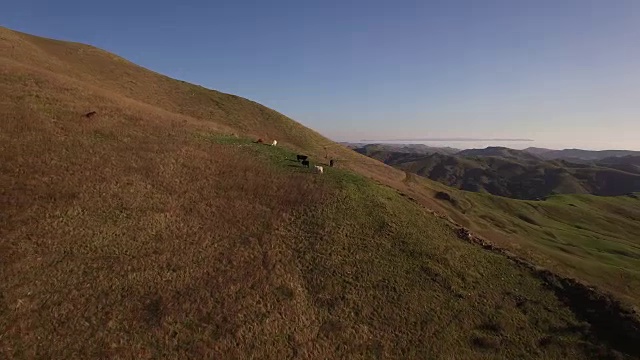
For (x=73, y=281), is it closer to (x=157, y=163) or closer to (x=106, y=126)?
(x=157, y=163)

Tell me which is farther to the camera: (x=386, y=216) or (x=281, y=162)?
(x=281, y=162)

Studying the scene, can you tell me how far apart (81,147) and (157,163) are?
6794 millimetres

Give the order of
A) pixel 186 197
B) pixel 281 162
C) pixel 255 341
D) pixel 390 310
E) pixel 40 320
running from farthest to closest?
pixel 281 162 → pixel 186 197 → pixel 390 310 → pixel 255 341 → pixel 40 320

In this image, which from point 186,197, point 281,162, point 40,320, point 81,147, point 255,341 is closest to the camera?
point 40,320

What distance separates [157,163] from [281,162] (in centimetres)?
1451

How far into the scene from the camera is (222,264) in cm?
2869

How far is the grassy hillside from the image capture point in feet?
74.2

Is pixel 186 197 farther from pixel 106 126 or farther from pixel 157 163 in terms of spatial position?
pixel 106 126

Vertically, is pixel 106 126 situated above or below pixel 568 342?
above

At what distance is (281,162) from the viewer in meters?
49.2

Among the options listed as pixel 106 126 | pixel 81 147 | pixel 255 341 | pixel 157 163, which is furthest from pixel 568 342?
pixel 106 126

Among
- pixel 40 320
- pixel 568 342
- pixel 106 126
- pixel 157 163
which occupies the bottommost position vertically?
pixel 568 342

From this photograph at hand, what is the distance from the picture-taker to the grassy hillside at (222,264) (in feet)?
74.2

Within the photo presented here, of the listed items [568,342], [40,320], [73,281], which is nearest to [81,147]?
[73,281]
